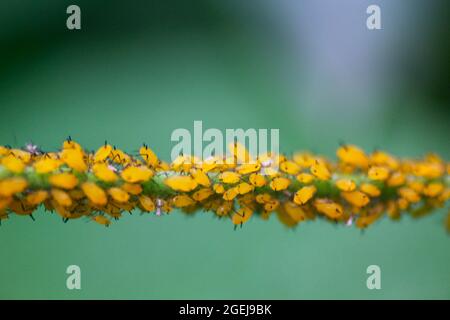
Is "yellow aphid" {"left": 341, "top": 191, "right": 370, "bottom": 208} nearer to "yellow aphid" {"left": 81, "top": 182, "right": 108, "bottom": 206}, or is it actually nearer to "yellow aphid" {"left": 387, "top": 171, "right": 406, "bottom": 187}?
"yellow aphid" {"left": 387, "top": 171, "right": 406, "bottom": 187}

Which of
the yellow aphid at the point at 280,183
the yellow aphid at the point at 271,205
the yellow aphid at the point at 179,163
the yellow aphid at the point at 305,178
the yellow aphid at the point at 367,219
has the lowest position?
the yellow aphid at the point at 367,219

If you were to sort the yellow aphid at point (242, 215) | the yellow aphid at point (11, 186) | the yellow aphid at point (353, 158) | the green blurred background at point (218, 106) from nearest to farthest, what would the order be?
the yellow aphid at point (11, 186), the yellow aphid at point (242, 215), the yellow aphid at point (353, 158), the green blurred background at point (218, 106)

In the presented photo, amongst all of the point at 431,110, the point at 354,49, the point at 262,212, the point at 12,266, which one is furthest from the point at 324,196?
the point at 354,49

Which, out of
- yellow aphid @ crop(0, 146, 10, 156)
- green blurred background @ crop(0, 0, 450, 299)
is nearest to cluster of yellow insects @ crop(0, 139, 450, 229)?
yellow aphid @ crop(0, 146, 10, 156)

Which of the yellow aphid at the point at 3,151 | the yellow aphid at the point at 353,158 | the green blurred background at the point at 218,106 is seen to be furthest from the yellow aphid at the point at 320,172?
the green blurred background at the point at 218,106

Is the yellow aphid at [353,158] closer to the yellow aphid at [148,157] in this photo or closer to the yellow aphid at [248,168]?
the yellow aphid at [248,168]

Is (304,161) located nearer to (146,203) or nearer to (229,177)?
(229,177)

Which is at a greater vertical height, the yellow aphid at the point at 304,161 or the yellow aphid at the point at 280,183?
the yellow aphid at the point at 304,161
